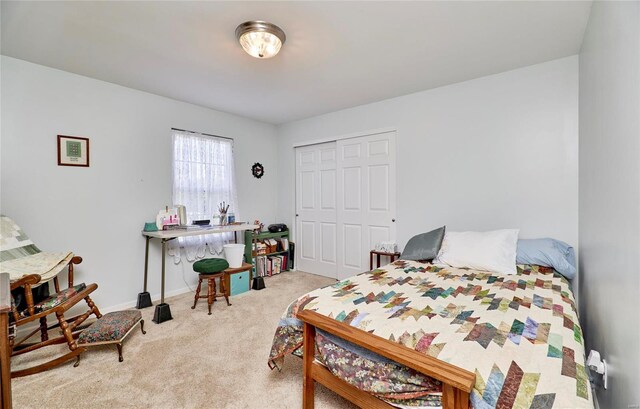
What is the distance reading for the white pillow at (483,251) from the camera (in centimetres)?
229

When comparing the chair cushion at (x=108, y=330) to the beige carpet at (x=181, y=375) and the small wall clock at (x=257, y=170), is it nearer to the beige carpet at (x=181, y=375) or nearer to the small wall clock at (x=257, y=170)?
the beige carpet at (x=181, y=375)

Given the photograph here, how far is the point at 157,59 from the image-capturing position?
97.5 inches

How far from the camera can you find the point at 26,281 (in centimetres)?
184

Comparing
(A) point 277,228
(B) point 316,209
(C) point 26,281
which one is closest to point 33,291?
(C) point 26,281

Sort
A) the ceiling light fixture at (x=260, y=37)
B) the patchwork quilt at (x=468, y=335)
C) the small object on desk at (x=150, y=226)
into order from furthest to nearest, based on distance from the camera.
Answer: the small object on desk at (x=150, y=226)
the ceiling light fixture at (x=260, y=37)
the patchwork quilt at (x=468, y=335)

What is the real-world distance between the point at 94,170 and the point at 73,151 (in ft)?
0.80

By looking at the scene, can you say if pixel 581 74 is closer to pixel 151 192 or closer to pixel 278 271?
pixel 278 271

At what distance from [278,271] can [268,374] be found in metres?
2.55

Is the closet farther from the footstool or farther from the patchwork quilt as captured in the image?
the footstool

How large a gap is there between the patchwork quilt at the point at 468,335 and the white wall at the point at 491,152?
807 mm

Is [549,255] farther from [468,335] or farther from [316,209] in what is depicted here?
[316,209]

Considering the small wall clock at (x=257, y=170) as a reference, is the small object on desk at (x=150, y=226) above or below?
below

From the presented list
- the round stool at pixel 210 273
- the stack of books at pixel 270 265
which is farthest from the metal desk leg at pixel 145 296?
the stack of books at pixel 270 265

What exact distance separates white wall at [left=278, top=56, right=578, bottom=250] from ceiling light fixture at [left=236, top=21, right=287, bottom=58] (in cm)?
194
